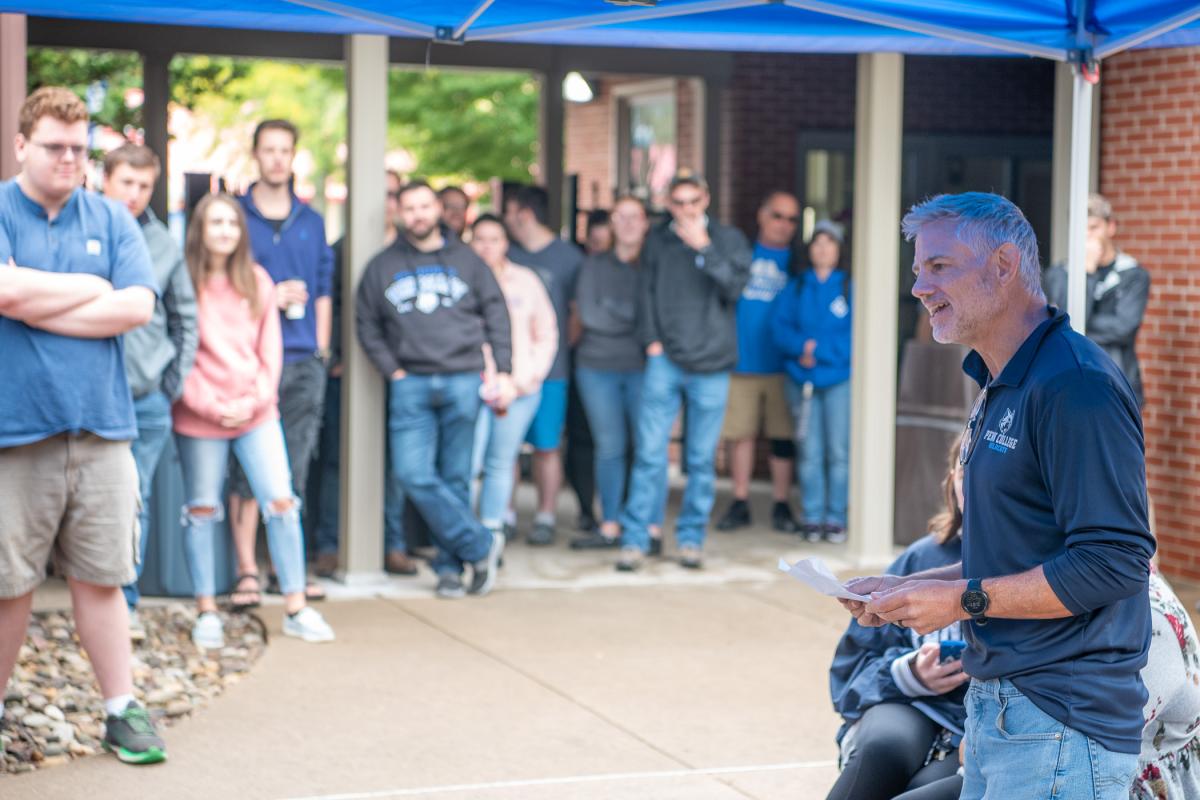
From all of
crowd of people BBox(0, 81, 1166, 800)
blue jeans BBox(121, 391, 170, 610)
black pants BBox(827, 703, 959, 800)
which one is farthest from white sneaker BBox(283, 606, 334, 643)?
black pants BBox(827, 703, 959, 800)

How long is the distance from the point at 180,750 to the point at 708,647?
240cm

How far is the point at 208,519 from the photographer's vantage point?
7000mm

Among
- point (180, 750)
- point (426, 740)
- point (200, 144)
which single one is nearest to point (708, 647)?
point (426, 740)

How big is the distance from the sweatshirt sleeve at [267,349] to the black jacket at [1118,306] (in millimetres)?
3678

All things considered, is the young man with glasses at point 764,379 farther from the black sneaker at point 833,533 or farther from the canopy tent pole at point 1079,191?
the canopy tent pole at point 1079,191

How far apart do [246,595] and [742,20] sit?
133 inches

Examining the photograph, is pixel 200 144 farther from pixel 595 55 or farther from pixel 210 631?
pixel 210 631

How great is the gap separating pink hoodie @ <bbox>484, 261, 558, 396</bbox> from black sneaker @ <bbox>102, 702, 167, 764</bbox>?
372cm

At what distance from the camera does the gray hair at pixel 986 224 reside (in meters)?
2.89

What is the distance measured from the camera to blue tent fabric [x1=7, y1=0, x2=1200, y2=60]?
4.92 m

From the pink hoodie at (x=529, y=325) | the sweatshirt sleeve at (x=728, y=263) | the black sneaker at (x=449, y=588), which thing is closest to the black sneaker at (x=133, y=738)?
the black sneaker at (x=449, y=588)

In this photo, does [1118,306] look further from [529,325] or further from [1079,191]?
[1079,191]

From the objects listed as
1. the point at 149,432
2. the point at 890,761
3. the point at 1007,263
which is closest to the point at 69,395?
the point at 149,432

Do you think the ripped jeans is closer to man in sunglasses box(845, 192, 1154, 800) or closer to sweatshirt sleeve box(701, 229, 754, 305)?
sweatshirt sleeve box(701, 229, 754, 305)
